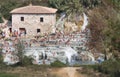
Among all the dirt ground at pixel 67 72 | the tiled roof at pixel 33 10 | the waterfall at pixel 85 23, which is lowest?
the dirt ground at pixel 67 72

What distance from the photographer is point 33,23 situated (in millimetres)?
51406

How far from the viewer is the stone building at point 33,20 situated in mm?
50906

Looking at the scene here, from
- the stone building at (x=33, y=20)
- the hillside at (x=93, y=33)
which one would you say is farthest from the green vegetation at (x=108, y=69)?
the stone building at (x=33, y=20)

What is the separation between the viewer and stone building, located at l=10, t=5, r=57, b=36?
50.9m

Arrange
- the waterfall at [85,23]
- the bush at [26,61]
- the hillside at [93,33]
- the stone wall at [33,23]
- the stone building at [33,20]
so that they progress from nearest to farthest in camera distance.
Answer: the hillside at [93,33]
the bush at [26,61]
the waterfall at [85,23]
the stone building at [33,20]
the stone wall at [33,23]

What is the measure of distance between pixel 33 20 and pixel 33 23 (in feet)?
1.22

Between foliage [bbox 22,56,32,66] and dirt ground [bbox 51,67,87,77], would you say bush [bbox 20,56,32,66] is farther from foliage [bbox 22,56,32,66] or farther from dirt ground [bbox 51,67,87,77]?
dirt ground [bbox 51,67,87,77]

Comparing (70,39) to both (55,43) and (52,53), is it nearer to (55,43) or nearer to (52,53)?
(55,43)

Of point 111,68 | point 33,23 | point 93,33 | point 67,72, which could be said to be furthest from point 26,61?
point 33,23

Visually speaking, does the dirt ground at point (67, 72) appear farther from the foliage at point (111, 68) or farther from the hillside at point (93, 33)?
the foliage at point (111, 68)

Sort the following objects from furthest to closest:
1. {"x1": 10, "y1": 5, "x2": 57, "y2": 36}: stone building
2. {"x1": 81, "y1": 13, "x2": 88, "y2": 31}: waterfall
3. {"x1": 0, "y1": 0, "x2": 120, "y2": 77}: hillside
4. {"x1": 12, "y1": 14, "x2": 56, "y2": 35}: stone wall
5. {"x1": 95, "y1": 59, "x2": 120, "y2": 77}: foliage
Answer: {"x1": 12, "y1": 14, "x2": 56, "y2": 35}: stone wall → {"x1": 10, "y1": 5, "x2": 57, "y2": 36}: stone building → {"x1": 81, "y1": 13, "x2": 88, "y2": 31}: waterfall → {"x1": 0, "y1": 0, "x2": 120, "y2": 77}: hillside → {"x1": 95, "y1": 59, "x2": 120, "y2": 77}: foliage

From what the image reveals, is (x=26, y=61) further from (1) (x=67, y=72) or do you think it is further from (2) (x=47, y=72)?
(1) (x=67, y=72)

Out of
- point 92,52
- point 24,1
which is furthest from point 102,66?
point 24,1

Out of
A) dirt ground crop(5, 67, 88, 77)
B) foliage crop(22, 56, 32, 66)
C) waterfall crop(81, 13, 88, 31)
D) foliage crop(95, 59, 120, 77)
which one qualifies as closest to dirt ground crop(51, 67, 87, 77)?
dirt ground crop(5, 67, 88, 77)
